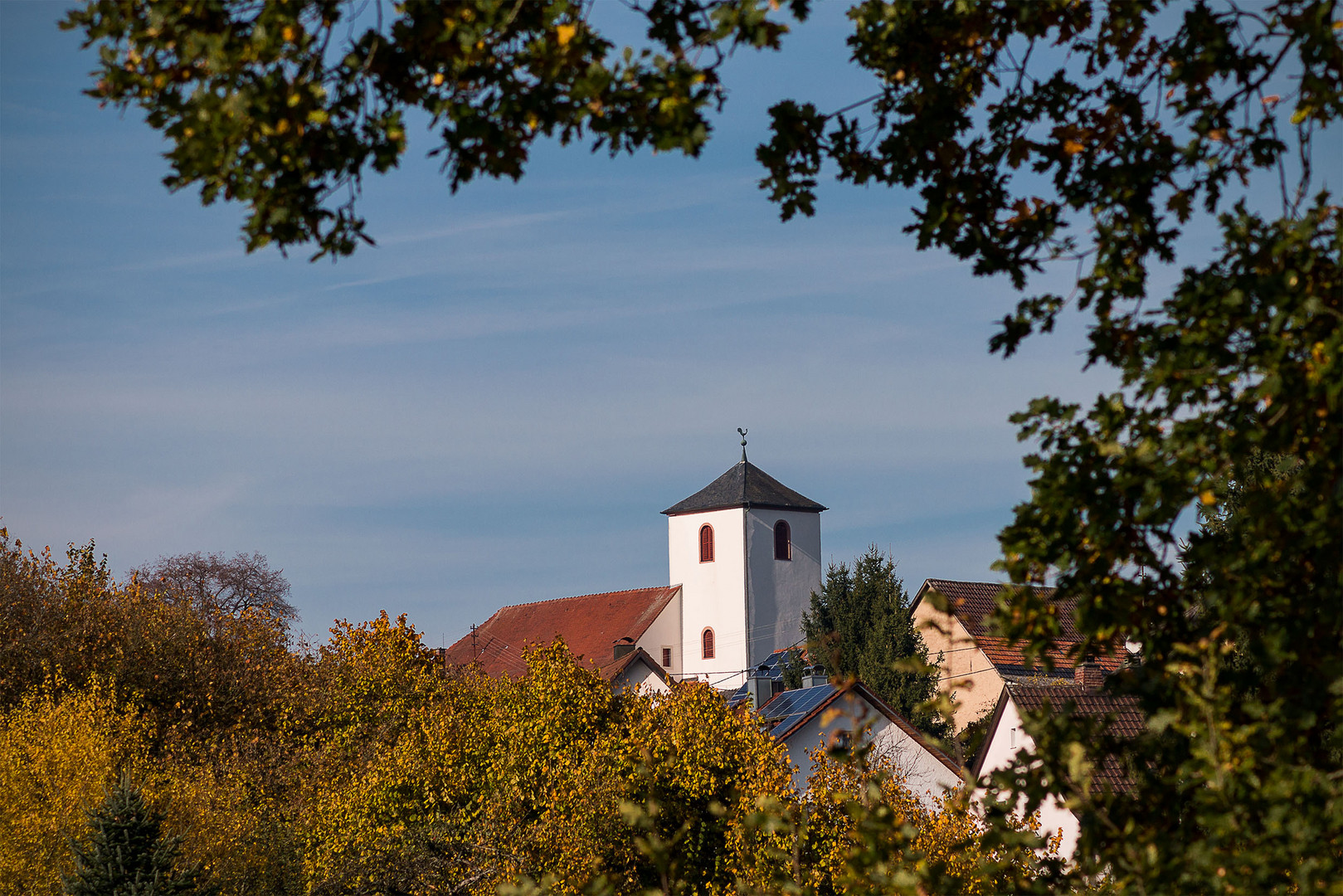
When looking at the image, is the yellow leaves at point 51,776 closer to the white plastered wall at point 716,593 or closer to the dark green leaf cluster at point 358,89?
the dark green leaf cluster at point 358,89

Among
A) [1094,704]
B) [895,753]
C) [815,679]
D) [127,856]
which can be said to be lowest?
[127,856]

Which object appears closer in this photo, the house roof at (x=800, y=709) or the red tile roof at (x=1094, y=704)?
the red tile roof at (x=1094, y=704)

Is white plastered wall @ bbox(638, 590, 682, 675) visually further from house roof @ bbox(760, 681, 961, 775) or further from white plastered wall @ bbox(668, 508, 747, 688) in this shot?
house roof @ bbox(760, 681, 961, 775)

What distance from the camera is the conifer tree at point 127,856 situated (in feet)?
49.6

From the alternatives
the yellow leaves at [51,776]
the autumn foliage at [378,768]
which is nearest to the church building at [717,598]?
the autumn foliage at [378,768]

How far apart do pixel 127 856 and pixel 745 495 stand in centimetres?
4946

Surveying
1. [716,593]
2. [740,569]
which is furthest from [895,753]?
[716,593]

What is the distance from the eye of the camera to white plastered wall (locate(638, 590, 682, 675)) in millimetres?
61219

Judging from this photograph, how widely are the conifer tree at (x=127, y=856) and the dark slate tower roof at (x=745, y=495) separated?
4818 centimetres

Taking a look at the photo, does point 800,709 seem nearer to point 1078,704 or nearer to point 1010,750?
point 1010,750

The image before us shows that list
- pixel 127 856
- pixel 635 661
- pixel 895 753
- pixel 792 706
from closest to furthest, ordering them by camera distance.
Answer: pixel 127 856
pixel 895 753
pixel 792 706
pixel 635 661

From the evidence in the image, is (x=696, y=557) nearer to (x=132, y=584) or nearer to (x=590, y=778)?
(x=132, y=584)

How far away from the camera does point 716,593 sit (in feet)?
205

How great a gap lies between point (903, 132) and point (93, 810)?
1541 centimetres
